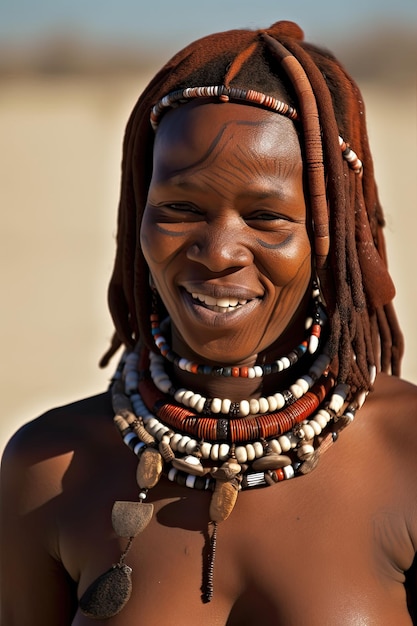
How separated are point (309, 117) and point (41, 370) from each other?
21.0 feet

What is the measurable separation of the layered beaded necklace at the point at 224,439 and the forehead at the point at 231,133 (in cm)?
45

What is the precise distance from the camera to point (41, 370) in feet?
27.0

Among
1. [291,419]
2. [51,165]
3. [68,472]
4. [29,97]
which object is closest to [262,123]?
[291,419]

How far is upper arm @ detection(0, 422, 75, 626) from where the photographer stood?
2387 mm

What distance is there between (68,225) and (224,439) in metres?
10.1

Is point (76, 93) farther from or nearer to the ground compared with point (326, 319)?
farther from the ground

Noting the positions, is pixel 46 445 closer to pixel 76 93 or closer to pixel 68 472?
pixel 68 472

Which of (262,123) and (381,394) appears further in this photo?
(381,394)

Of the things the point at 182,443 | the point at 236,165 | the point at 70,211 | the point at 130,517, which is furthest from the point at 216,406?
the point at 70,211

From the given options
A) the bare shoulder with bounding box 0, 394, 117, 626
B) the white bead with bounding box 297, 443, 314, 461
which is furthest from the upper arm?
the white bead with bounding box 297, 443, 314, 461

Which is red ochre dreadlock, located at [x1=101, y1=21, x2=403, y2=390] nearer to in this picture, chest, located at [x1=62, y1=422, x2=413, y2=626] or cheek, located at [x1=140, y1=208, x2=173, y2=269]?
cheek, located at [x1=140, y1=208, x2=173, y2=269]

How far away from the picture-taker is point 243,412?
2.30m

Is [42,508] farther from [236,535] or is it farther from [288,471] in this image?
[288,471]

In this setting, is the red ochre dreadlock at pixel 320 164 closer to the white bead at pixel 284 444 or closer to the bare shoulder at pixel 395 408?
the bare shoulder at pixel 395 408
